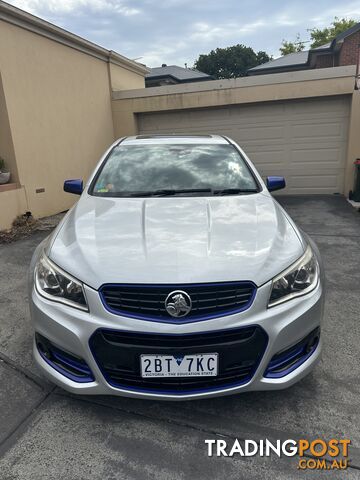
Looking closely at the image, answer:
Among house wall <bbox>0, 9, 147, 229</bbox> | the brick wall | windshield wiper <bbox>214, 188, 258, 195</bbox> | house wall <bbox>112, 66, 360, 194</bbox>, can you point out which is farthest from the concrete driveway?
the brick wall

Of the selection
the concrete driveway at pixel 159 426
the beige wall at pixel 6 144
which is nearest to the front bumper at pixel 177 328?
the concrete driveway at pixel 159 426

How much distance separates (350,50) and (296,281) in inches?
711

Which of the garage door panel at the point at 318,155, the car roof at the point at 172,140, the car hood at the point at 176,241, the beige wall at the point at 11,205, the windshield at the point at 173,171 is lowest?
the beige wall at the point at 11,205

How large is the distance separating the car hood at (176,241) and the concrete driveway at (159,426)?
2.79ft

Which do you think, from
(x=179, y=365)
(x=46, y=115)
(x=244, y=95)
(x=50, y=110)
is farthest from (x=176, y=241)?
(x=244, y=95)

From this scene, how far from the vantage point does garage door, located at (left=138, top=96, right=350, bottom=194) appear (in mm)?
8961

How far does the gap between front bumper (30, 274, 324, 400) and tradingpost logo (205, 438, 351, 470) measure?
0.29 metres

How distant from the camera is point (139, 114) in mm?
10188

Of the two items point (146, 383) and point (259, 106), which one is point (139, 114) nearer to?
point (259, 106)

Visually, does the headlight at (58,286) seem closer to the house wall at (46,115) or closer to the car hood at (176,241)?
the car hood at (176,241)

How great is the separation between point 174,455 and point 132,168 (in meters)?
2.29

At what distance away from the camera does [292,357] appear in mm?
2049

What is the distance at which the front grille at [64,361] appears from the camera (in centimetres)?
198

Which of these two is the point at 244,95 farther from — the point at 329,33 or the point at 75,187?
the point at 329,33
